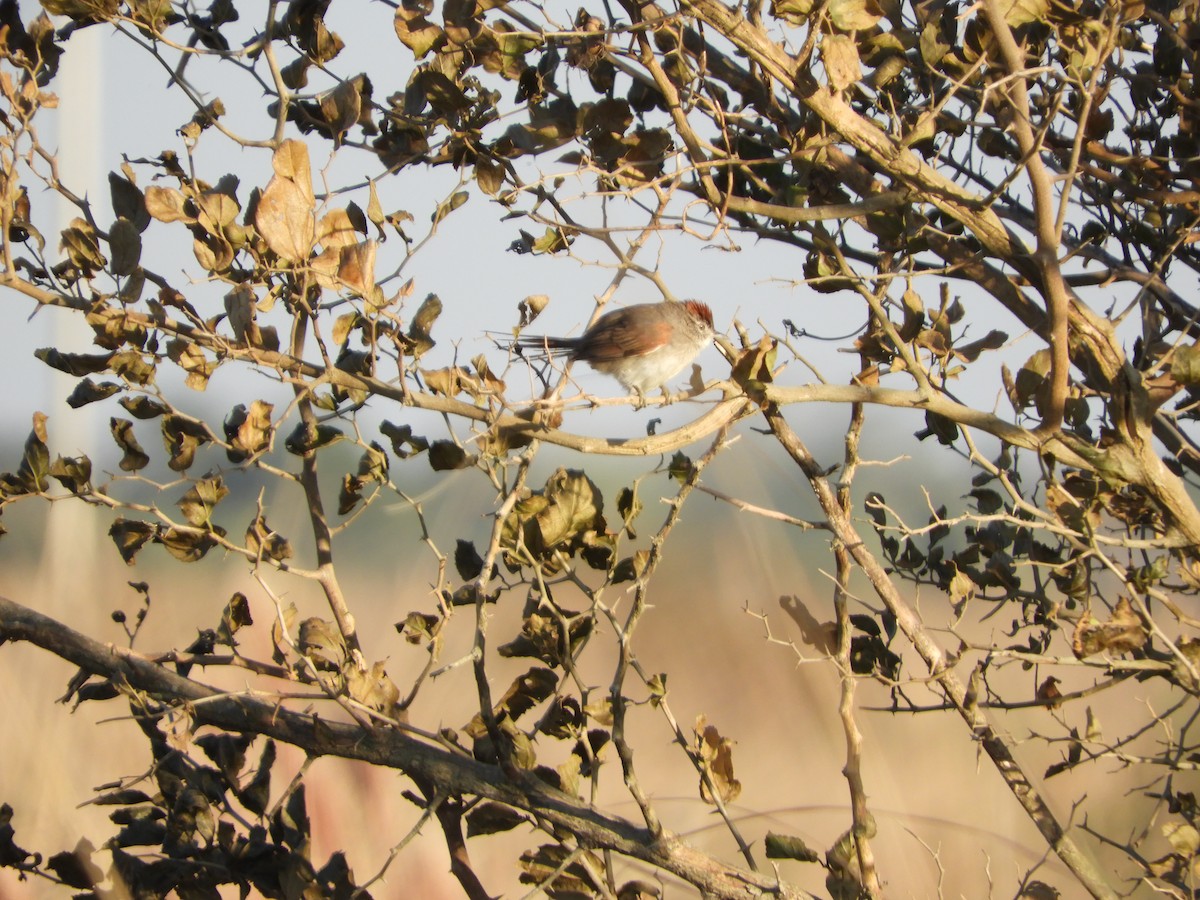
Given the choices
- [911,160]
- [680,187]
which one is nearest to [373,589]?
[680,187]

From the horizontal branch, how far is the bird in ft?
5.85

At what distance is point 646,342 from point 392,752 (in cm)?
192

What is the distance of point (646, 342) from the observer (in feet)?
11.3

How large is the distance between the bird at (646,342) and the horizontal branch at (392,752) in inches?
70.2

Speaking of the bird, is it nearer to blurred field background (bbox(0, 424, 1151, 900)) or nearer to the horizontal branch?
blurred field background (bbox(0, 424, 1151, 900))

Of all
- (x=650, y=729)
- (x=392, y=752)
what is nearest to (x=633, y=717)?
(x=650, y=729)

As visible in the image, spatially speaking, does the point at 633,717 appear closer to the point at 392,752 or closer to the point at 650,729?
the point at 650,729

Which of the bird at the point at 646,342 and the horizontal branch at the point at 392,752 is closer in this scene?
the horizontal branch at the point at 392,752

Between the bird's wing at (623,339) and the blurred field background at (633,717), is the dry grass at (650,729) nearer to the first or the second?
the blurred field background at (633,717)

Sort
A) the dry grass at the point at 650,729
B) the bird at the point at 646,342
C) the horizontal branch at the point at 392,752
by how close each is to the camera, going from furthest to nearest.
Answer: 1. the bird at the point at 646,342
2. the dry grass at the point at 650,729
3. the horizontal branch at the point at 392,752

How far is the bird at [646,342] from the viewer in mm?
3449

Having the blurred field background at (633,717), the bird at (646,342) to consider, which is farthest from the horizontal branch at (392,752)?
the bird at (646,342)

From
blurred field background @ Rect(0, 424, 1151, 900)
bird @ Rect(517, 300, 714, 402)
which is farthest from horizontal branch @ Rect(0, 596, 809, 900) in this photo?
bird @ Rect(517, 300, 714, 402)

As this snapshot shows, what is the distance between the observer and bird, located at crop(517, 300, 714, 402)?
3449 mm
